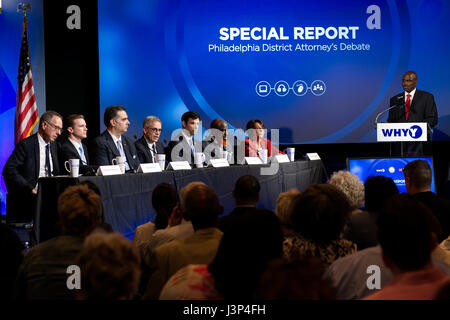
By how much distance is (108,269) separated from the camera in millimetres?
1382

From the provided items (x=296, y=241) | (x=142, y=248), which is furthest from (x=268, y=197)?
(x=296, y=241)

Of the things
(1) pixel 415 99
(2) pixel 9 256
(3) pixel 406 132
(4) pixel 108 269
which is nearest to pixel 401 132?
(3) pixel 406 132

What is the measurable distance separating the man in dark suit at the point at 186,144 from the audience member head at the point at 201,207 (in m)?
3.45

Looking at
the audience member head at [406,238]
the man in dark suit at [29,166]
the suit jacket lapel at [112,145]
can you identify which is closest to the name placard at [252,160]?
the suit jacket lapel at [112,145]

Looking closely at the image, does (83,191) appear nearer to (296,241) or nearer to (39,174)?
(296,241)

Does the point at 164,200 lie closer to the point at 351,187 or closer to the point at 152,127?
the point at 351,187

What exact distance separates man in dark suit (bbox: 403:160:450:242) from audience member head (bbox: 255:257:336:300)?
2079 millimetres

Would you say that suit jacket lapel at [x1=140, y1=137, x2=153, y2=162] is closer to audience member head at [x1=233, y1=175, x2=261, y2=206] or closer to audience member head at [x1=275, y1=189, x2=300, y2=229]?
audience member head at [x1=233, y1=175, x2=261, y2=206]

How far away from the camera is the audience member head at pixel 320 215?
203 cm

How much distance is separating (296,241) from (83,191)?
899mm

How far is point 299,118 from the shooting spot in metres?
7.64

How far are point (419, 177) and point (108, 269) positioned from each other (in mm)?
2444

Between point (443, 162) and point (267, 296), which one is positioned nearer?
point (267, 296)
